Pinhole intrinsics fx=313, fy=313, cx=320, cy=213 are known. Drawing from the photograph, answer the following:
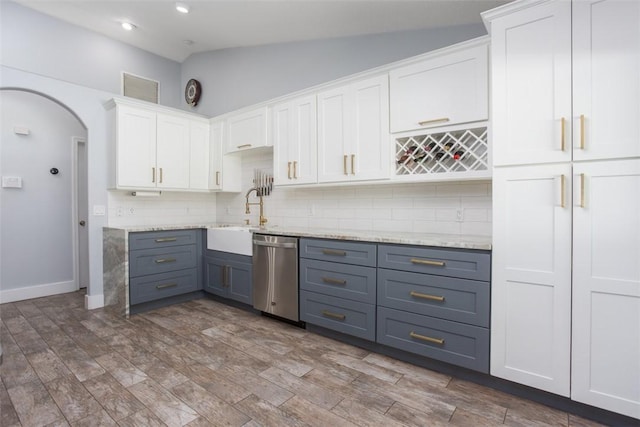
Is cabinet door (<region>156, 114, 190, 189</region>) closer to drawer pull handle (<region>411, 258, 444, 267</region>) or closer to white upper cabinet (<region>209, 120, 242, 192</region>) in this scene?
white upper cabinet (<region>209, 120, 242, 192</region>)

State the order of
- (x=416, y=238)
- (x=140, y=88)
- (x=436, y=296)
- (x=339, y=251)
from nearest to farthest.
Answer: (x=436, y=296) < (x=416, y=238) < (x=339, y=251) < (x=140, y=88)

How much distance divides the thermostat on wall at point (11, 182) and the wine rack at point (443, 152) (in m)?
4.51

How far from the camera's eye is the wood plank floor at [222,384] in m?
1.71

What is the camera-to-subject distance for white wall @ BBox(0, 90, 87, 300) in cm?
381

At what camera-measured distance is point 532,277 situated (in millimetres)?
1793

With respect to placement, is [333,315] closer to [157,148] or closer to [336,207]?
[336,207]

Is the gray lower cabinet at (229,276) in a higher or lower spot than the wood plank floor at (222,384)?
higher

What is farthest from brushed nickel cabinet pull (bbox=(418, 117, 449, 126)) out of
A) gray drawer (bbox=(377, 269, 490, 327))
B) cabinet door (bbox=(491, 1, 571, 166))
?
gray drawer (bbox=(377, 269, 490, 327))

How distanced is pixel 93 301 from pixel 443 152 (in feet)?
13.1

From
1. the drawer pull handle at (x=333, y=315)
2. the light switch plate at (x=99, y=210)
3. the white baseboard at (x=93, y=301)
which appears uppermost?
the light switch plate at (x=99, y=210)

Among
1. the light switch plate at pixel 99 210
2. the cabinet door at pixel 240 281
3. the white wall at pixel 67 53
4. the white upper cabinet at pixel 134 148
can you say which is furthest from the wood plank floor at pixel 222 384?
the white wall at pixel 67 53

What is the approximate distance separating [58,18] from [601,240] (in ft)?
19.0

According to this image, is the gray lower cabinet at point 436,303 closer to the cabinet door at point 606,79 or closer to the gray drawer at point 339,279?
the gray drawer at point 339,279

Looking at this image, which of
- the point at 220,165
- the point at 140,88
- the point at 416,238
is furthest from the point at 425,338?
the point at 140,88
